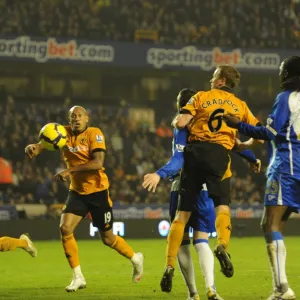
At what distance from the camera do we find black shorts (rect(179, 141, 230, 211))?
8.32m

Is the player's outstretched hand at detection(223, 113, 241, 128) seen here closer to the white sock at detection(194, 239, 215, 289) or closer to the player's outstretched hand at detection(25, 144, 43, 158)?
the white sock at detection(194, 239, 215, 289)

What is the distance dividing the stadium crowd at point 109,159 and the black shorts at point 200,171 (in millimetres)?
15079

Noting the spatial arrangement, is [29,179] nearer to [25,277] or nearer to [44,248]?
[44,248]

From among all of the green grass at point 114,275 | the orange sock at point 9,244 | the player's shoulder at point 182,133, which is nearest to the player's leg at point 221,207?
the player's shoulder at point 182,133

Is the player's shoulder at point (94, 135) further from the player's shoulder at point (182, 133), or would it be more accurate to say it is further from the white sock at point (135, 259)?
the player's shoulder at point (182, 133)

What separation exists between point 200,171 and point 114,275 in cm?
423

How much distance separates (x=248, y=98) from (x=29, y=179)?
13.3m

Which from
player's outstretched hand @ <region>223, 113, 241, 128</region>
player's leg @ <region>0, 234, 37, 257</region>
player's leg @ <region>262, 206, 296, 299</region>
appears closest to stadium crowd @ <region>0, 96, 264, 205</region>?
player's leg @ <region>0, 234, 37, 257</region>

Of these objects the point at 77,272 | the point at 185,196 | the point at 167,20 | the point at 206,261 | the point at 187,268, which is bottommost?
the point at 77,272

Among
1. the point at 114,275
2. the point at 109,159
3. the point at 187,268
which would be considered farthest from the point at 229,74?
the point at 109,159

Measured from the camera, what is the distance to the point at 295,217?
24.1 metres

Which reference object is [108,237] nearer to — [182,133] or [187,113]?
[182,133]

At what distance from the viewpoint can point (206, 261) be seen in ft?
27.0

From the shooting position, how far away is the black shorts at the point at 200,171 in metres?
8.32
